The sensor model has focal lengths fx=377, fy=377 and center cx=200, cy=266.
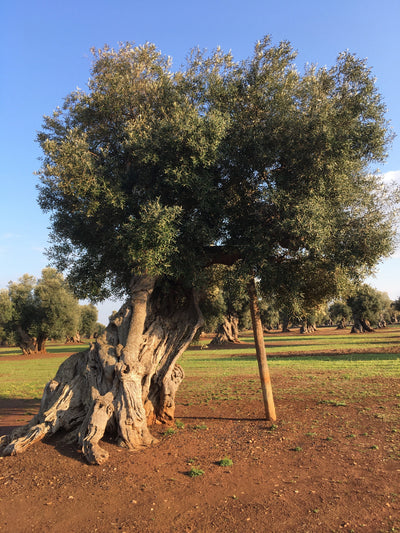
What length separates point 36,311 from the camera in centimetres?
5256

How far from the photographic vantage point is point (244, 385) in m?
19.0

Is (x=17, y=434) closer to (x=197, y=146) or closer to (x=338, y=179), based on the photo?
(x=197, y=146)

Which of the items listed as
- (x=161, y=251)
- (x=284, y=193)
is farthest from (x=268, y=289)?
(x=161, y=251)

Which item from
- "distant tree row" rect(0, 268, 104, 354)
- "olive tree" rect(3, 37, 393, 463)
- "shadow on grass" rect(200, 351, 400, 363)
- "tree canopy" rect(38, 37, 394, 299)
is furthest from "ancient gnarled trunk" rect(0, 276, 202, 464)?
"distant tree row" rect(0, 268, 104, 354)

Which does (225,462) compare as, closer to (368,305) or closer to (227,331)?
(227,331)

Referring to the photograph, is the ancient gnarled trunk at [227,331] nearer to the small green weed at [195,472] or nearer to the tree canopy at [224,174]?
the tree canopy at [224,174]

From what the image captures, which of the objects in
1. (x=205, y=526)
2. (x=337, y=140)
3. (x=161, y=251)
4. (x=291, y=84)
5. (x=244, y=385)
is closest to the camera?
(x=205, y=526)

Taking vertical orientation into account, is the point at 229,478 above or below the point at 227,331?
below

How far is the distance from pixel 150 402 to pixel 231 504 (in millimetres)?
5337

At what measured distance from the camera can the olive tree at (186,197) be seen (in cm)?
958

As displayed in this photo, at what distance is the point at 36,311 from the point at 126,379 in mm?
47795

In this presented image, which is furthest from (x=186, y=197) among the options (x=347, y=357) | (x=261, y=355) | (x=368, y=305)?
(x=368, y=305)

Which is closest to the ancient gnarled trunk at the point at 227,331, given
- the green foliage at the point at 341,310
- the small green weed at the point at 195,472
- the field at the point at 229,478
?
the green foliage at the point at 341,310

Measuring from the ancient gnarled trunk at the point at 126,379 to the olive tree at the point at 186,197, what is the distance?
0.04m
